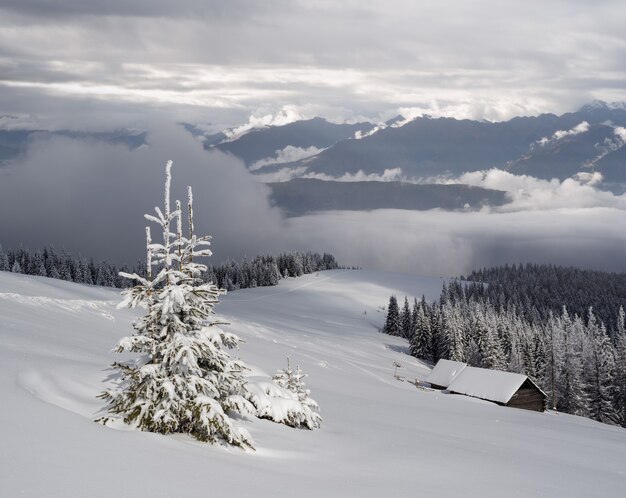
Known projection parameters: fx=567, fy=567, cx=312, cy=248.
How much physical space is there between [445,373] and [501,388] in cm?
1112

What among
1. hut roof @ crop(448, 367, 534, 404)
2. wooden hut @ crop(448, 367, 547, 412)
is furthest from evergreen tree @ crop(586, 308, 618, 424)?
hut roof @ crop(448, 367, 534, 404)

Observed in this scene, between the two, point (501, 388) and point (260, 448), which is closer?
point (260, 448)

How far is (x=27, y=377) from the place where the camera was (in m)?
14.5

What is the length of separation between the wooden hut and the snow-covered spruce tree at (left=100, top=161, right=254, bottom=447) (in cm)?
4590

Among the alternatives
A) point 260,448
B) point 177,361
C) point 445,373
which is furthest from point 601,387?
point 177,361

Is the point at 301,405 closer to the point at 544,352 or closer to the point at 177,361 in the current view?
the point at 177,361

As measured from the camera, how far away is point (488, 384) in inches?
2217

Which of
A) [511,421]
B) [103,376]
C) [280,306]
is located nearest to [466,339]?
[280,306]

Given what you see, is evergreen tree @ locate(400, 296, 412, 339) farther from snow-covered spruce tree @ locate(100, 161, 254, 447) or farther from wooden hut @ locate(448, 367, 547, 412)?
snow-covered spruce tree @ locate(100, 161, 254, 447)

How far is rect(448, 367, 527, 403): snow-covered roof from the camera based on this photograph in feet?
178

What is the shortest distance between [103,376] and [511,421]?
29.3 m

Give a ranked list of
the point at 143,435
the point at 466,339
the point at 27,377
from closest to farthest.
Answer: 1. the point at 143,435
2. the point at 27,377
3. the point at 466,339

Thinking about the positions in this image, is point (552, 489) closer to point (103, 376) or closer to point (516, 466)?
point (516, 466)

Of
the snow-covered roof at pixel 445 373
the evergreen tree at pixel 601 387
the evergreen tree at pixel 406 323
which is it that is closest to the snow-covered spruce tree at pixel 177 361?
the snow-covered roof at pixel 445 373
